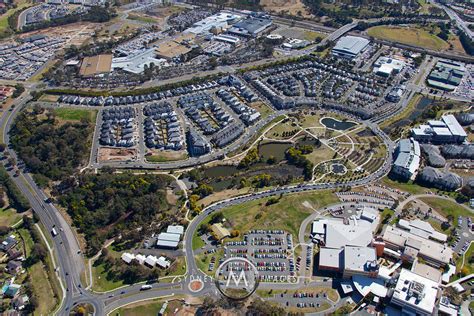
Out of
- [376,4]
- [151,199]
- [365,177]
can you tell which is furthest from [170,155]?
[376,4]

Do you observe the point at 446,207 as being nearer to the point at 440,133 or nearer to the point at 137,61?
the point at 440,133

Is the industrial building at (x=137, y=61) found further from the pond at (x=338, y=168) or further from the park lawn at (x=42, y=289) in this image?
the park lawn at (x=42, y=289)

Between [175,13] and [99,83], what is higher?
[175,13]

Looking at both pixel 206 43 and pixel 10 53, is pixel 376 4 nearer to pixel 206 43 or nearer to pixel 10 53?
pixel 206 43

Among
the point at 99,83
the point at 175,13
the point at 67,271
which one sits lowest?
the point at 67,271

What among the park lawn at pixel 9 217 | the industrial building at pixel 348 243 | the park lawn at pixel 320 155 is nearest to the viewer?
the industrial building at pixel 348 243

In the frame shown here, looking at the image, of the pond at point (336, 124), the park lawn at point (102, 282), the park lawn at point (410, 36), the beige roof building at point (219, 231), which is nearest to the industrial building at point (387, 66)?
the park lawn at point (410, 36)

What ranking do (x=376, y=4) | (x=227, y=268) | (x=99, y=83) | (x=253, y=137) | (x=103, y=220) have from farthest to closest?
(x=376, y=4)
(x=99, y=83)
(x=253, y=137)
(x=103, y=220)
(x=227, y=268)
